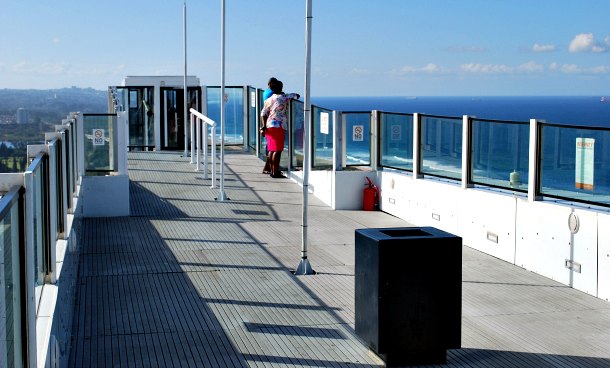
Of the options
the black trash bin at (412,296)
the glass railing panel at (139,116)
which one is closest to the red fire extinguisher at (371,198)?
the black trash bin at (412,296)

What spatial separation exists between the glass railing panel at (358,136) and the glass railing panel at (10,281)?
36.7 feet

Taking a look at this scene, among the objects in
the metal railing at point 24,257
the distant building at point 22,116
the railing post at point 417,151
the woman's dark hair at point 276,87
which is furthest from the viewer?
the woman's dark hair at point 276,87

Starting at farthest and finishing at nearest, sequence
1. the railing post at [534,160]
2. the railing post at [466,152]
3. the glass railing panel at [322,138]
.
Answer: the glass railing panel at [322,138]
the railing post at [466,152]
the railing post at [534,160]

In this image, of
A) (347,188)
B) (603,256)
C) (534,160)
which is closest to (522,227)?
(534,160)

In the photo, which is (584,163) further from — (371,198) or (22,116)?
(22,116)

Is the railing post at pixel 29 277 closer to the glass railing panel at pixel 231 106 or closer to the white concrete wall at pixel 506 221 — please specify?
the white concrete wall at pixel 506 221

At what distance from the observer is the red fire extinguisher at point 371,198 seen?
582 inches

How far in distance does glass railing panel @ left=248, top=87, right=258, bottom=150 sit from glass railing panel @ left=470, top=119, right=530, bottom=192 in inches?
376

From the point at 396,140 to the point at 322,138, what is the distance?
1.82 m

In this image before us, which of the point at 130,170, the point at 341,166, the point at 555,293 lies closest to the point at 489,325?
the point at 555,293

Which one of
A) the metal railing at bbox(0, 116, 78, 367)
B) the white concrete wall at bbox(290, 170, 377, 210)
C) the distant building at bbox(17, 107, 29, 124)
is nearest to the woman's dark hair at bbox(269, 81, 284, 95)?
the white concrete wall at bbox(290, 170, 377, 210)

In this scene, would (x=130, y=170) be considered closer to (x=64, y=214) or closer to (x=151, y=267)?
(x=151, y=267)

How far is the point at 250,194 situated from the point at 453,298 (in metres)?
9.29

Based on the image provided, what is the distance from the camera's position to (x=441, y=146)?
42.5 ft
